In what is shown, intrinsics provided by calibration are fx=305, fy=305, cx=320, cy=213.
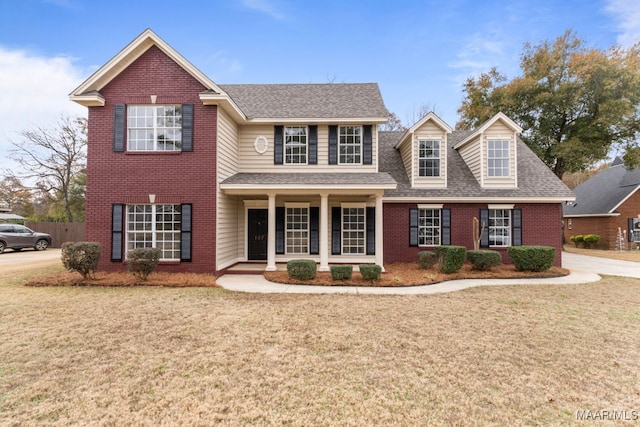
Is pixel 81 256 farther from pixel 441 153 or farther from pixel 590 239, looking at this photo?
pixel 590 239

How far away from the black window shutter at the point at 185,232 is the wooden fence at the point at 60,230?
53.0 feet

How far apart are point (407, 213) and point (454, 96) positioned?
50.6 feet

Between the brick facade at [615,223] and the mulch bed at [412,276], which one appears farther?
the brick facade at [615,223]

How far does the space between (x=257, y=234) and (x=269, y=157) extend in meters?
3.19

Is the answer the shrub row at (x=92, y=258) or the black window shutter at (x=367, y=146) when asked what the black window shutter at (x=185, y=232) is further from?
the black window shutter at (x=367, y=146)

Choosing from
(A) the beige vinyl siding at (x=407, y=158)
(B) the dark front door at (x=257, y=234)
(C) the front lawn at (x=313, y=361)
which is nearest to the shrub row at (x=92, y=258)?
(C) the front lawn at (x=313, y=361)

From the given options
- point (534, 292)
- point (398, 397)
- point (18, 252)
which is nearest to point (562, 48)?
point (534, 292)

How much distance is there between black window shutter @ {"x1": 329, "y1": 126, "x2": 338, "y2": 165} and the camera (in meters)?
12.1

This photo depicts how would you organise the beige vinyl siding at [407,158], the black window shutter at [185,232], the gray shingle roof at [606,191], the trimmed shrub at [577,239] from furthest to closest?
the trimmed shrub at [577,239]
the gray shingle roof at [606,191]
the beige vinyl siding at [407,158]
the black window shutter at [185,232]

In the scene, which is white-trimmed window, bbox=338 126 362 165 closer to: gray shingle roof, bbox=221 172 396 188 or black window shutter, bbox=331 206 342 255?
gray shingle roof, bbox=221 172 396 188

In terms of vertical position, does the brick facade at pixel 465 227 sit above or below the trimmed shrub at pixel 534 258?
above

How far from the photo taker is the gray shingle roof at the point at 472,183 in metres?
12.5

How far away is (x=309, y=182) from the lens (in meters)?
10.5

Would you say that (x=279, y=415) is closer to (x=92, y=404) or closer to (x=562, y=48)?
(x=92, y=404)
